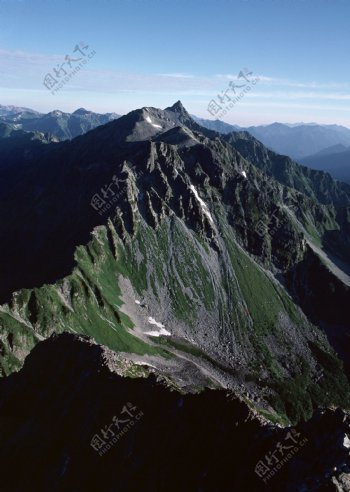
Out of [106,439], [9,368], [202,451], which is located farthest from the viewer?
[9,368]

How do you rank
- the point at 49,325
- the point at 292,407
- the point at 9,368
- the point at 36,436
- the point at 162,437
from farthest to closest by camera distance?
1. the point at 292,407
2. the point at 49,325
3. the point at 9,368
4. the point at 36,436
5. the point at 162,437

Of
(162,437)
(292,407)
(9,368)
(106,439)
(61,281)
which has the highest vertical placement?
(162,437)

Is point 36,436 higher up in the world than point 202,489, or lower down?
lower down

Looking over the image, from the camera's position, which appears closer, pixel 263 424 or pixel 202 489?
pixel 202 489

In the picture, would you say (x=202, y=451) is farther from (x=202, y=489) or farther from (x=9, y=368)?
(x=9, y=368)

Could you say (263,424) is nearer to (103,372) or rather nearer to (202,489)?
(202,489)

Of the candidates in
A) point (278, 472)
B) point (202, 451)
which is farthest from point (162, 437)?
point (278, 472)
